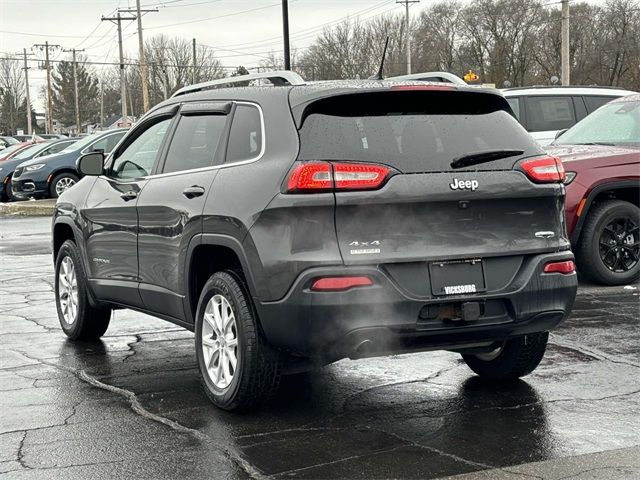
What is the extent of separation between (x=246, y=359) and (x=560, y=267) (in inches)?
67.9

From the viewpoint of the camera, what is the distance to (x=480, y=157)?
5.30 meters

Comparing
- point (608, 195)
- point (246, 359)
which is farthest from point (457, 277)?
point (608, 195)

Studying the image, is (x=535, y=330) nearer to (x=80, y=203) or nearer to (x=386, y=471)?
(x=386, y=471)

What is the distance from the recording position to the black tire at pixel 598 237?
9680 millimetres

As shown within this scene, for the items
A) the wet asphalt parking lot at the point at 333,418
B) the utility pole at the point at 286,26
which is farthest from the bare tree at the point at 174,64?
the wet asphalt parking lot at the point at 333,418

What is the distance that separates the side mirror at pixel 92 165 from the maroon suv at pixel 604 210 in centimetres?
444

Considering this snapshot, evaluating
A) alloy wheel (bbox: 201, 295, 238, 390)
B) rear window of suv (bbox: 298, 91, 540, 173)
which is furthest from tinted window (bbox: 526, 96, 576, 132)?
alloy wheel (bbox: 201, 295, 238, 390)

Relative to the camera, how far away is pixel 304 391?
6082mm

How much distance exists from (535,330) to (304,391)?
1.48m

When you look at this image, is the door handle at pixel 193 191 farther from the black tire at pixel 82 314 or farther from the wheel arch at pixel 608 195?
the wheel arch at pixel 608 195

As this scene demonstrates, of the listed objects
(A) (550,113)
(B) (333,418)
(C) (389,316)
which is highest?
(A) (550,113)

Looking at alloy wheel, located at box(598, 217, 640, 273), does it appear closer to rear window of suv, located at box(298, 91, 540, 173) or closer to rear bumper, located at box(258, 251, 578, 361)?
rear window of suv, located at box(298, 91, 540, 173)

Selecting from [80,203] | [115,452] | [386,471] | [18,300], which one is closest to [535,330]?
[386,471]

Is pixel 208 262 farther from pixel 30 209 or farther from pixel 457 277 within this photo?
pixel 30 209
